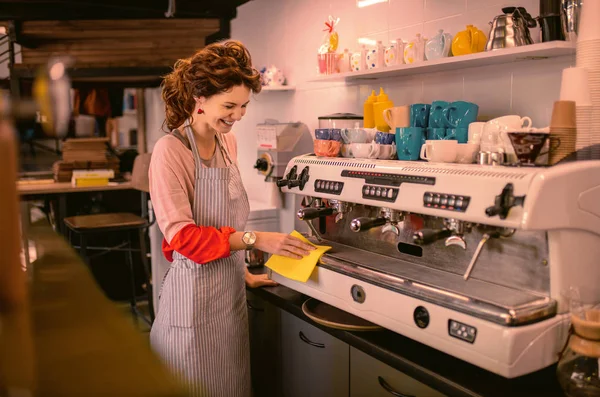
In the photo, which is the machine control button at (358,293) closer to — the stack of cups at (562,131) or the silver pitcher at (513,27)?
the stack of cups at (562,131)

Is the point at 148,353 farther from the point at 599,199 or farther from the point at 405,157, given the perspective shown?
the point at 405,157

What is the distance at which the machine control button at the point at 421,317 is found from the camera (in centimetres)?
147

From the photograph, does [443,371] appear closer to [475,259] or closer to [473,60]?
[475,259]

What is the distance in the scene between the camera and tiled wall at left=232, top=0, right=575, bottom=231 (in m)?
1.96

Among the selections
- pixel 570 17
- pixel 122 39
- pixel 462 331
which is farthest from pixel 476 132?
pixel 122 39

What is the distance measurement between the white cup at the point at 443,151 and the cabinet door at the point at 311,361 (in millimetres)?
654

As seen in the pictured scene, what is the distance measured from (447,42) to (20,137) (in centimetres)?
199

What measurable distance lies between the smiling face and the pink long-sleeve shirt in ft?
0.46

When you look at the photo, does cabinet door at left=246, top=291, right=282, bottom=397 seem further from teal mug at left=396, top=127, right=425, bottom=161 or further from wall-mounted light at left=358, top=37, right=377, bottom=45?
wall-mounted light at left=358, top=37, right=377, bottom=45

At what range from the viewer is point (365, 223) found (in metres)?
1.77

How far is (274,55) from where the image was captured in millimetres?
3549

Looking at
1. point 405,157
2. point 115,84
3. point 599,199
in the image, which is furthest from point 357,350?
point 115,84

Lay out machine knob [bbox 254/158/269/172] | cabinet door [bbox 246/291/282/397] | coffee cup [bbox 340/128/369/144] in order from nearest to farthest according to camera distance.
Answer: coffee cup [bbox 340/128/369/144] < cabinet door [bbox 246/291/282/397] < machine knob [bbox 254/158/269/172]

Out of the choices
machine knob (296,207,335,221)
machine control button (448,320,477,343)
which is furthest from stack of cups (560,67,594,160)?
machine knob (296,207,335,221)
